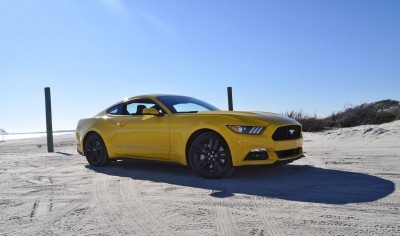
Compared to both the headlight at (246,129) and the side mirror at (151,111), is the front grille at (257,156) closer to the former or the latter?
the headlight at (246,129)

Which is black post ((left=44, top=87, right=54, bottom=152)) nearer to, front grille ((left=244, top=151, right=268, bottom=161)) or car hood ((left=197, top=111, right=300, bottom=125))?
car hood ((left=197, top=111, right=300, bottom=125))

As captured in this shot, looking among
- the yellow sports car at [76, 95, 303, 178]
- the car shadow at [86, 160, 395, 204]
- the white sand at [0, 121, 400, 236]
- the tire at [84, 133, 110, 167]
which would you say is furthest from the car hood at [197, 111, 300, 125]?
the tire at [84, 133, 110, 167]

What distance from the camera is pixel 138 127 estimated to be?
6.74 meters

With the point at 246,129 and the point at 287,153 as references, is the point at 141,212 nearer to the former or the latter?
Answer: the point at 246,129

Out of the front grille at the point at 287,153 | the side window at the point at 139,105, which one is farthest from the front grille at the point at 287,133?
the side window at the point at 139,105

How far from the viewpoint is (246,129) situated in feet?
17.8

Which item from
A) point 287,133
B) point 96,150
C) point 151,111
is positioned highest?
point 151,111

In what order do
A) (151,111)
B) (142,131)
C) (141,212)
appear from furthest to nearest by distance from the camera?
(142,131) < (151,111) < (141,212)

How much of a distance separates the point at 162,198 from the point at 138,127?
2428mm

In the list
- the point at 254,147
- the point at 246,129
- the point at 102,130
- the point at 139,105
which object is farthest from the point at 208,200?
the point at 102,130

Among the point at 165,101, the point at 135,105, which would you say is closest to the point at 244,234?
the point at 165,101

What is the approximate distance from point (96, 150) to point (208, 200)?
4014 millimetres

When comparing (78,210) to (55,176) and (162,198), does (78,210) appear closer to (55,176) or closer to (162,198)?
(162,198)

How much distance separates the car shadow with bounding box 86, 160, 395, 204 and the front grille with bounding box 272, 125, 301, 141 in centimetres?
50
